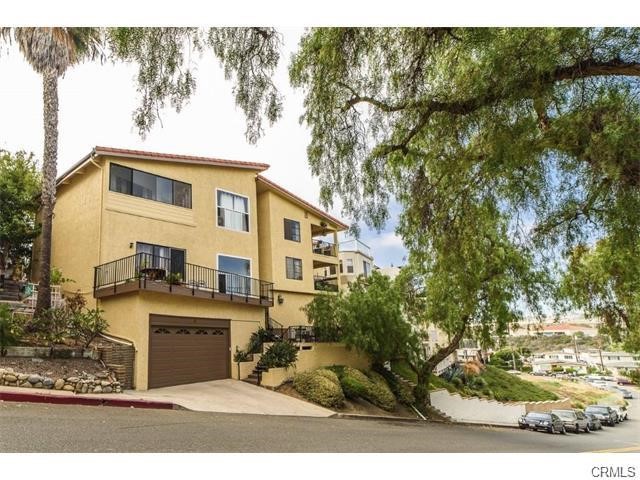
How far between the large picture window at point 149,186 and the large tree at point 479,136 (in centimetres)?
632

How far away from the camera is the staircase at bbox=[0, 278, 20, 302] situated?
8.90 metres

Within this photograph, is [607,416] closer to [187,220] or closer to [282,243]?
[187,220]

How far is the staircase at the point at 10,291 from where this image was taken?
890 centimetres

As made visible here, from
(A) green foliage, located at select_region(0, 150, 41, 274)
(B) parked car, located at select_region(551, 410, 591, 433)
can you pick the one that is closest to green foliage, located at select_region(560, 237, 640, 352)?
(B) parked car, located at select_region(551, 410, 591, 433)

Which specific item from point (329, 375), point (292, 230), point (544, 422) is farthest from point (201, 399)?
point (292, 230)

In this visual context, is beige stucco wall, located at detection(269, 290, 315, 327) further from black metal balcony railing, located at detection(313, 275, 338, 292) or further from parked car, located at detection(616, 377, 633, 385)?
parked car, located at detection(616, 377, 633, 385)

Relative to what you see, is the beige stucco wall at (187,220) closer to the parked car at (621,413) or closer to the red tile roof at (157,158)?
the red tile roof at (157,158)

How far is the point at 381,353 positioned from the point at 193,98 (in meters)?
8.75

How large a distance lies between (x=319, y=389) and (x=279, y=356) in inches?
60.4

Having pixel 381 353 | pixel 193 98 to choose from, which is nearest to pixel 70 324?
pixel 193 98

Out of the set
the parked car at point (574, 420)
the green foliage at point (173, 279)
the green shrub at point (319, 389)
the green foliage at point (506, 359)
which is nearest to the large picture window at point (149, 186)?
the green foliage at point (173, 279)

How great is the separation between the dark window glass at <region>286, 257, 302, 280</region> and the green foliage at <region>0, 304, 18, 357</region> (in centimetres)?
779

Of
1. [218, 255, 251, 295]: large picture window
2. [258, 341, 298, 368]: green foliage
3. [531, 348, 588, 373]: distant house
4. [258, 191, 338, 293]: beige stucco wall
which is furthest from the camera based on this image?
[258, 191, 338, 293]: beige stucco wall

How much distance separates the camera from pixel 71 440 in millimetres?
3936
